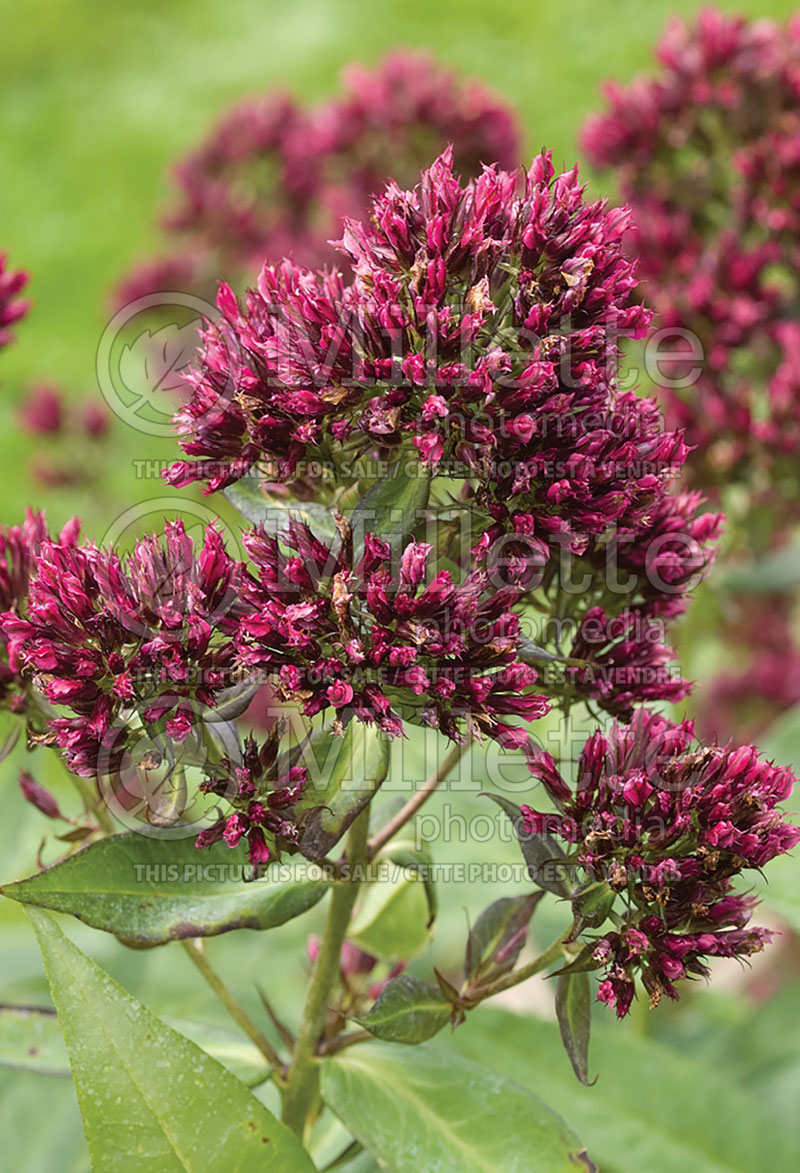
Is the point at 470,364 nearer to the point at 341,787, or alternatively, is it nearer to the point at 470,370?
the point at 470,370

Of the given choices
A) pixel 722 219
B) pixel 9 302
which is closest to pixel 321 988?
pixel 9 302

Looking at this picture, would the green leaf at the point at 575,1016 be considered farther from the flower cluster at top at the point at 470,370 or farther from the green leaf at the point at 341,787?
the flower cluster at top at the point at 470,370

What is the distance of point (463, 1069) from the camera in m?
1.47

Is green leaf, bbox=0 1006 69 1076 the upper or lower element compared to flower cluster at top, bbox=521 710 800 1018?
lower

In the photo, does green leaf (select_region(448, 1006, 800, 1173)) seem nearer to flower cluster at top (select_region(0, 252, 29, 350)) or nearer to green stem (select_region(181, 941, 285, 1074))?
green stem (select_region(181, 941, 285, 1074))

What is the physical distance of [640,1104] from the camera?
212 centimetres

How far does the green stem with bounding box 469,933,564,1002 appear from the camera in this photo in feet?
4.29

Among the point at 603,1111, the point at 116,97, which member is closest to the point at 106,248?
the point at 116,97

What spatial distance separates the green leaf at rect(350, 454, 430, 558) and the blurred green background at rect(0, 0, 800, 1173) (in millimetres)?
1011

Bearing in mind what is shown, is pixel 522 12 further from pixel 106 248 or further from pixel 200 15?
pixel 106 248

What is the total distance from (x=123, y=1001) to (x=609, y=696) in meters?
0.62

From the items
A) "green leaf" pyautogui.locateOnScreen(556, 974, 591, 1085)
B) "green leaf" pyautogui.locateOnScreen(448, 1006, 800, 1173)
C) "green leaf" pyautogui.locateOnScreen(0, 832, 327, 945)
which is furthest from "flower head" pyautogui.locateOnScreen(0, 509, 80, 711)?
"green leaf" pyautogui.locateOnScreen(448, 1006, 800, 1173)

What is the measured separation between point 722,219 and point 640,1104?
1.95 meters

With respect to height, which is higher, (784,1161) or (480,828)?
(480,828)
